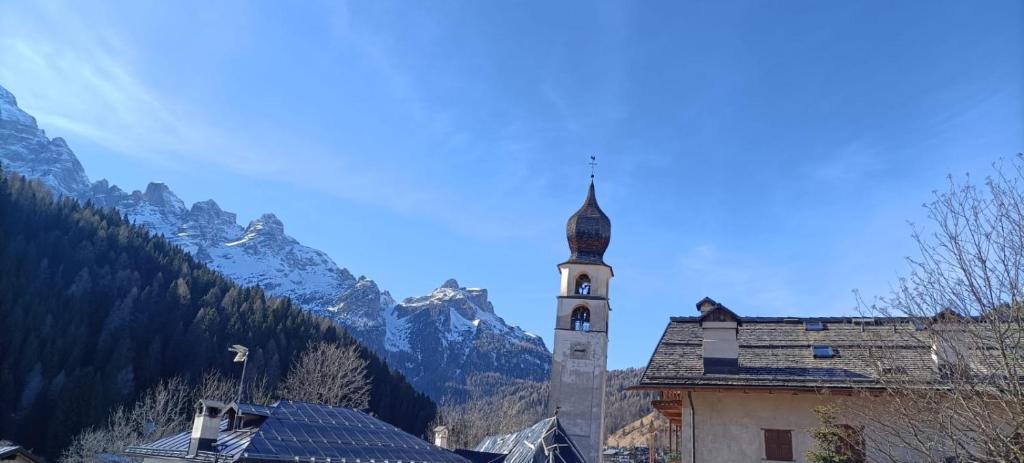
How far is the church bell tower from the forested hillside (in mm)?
45163

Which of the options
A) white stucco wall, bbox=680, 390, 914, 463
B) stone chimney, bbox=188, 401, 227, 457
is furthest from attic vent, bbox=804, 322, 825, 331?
stone chimney, bbox=188, 401, 227, 457

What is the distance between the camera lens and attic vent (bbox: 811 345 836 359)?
20.9m

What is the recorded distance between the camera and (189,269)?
326 ft

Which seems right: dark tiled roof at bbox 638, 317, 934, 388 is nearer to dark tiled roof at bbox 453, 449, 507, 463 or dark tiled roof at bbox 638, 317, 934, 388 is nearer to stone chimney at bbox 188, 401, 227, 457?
dark tiled roof at bbox 453, 449, 507, 463

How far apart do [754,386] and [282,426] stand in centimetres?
1385

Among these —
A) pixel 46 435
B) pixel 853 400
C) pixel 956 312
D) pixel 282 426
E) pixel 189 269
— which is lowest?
pixel 46 435

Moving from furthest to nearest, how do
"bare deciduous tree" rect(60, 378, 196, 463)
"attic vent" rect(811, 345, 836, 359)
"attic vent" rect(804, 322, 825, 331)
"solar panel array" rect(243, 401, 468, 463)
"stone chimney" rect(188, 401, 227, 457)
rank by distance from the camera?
1. "bare deciduous tree" rect(60, 378, 196, 463)
2. "attic vent" rect(804, 322, 825, 331)
3. "attic vent" rect(811, 345, 836, 359)
4. "stone chimney" rect(188, 401, 227, 457)
5. "solar panel array" rect(243, 401, 468, 463)

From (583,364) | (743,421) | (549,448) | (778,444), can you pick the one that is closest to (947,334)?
(778,444)

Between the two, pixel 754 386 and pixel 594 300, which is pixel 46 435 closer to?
pixel 594 300

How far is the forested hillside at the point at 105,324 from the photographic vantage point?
61.2 meters

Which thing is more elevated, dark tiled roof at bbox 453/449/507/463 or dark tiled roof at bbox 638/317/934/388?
dark tiled roof at bbox 638/317/934/388

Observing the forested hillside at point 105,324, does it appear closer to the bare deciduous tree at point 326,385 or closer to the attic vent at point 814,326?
the bare deciduous tree at point 326,385

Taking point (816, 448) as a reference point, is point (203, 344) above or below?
above

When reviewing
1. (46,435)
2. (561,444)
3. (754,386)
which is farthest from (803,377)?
(46,435)
